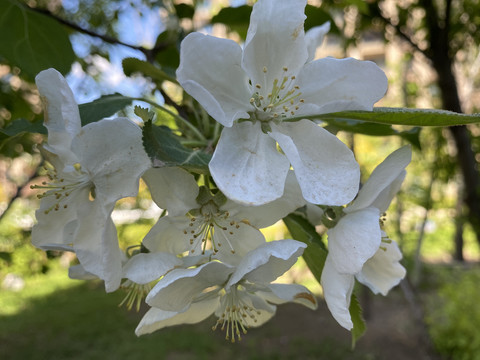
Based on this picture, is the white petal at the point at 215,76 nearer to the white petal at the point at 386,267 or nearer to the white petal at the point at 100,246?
the white petal at the point at 100,246

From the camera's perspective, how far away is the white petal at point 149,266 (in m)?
0.70

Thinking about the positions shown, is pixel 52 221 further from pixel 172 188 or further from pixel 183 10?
pixel 183 10

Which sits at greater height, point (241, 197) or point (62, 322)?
point (241, 197)

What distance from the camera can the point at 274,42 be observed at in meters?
0.72

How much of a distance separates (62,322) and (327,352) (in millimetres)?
3486

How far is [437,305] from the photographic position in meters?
4.43

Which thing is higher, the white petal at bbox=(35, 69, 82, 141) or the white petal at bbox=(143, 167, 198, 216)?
the white petal at bbox=(35, 69, 82, 141)

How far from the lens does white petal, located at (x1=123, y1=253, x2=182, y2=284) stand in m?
0.70

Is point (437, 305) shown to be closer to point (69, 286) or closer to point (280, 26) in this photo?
point (280, 26)

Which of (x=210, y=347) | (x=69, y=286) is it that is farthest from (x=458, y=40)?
(x=69, y=286)

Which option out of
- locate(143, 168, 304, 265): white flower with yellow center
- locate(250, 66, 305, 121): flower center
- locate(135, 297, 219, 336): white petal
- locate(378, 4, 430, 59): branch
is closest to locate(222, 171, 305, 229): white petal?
locate(143, 168, 304, 265): white flower with yellow center

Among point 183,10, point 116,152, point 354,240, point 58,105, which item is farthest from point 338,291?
point 183,10

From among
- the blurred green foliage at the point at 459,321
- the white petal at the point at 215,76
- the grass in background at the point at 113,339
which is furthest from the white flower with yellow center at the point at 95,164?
the grass in background at the point at 113,339

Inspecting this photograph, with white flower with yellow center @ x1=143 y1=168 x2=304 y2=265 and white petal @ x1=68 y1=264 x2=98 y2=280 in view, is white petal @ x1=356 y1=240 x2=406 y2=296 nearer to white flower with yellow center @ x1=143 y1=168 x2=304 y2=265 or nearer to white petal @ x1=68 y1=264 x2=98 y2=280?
white flower with yellow center @ x1=143 y1=168 x2=304 y2=265
